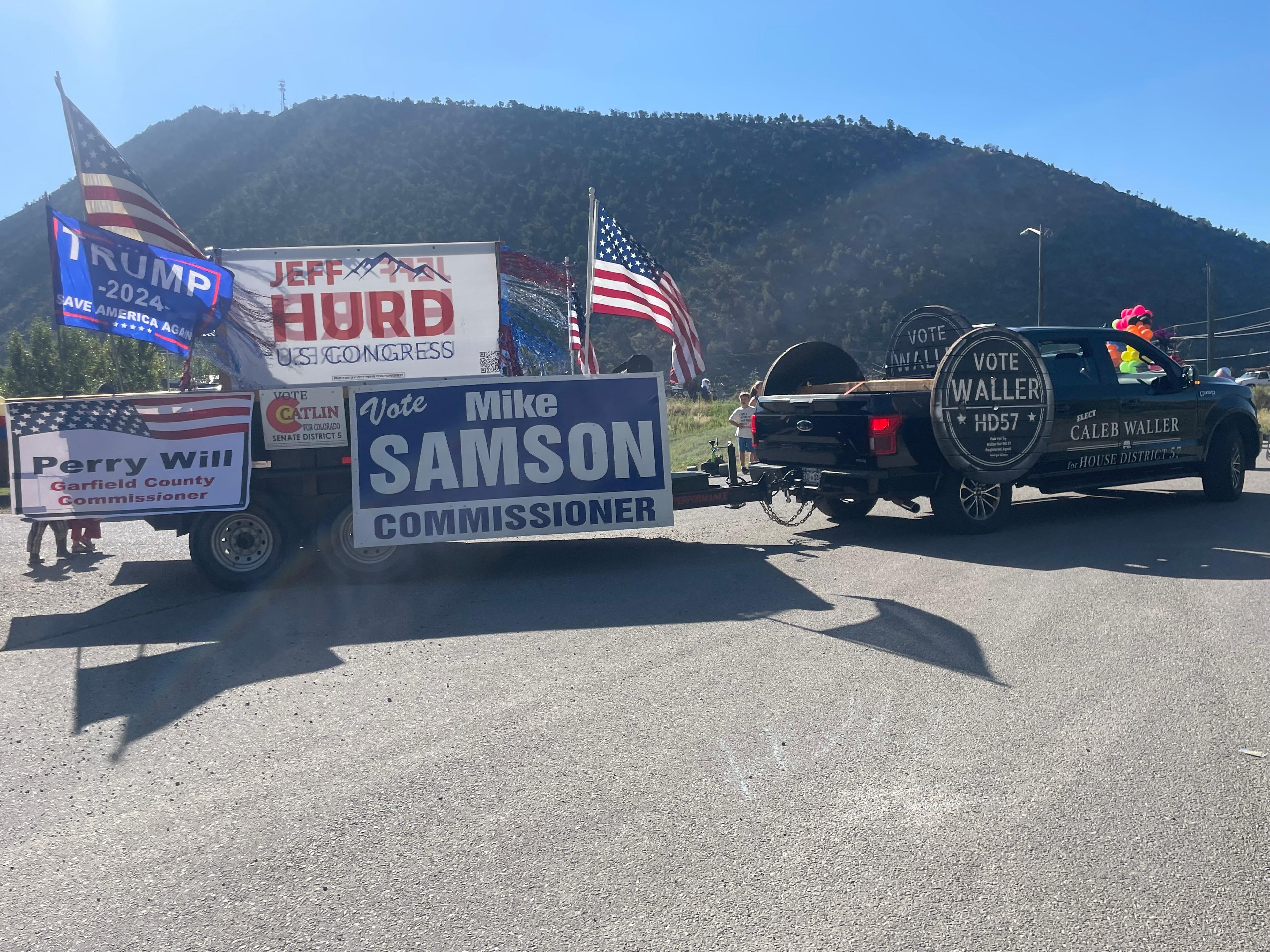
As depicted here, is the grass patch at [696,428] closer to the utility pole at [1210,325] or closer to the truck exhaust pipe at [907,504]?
the truck exhaust pipe at [907,504]

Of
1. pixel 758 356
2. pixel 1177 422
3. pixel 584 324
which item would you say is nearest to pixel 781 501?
pixel 584 324

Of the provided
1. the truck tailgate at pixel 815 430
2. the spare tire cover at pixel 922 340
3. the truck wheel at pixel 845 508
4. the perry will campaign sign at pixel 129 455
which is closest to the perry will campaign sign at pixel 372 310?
the perry will campaign sign at pixel 129 455

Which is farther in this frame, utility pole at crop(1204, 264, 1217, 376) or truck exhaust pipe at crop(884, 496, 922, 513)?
utility pole at crop(1204, 264, 1217, 376)

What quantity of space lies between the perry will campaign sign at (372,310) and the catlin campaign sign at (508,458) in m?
1.08

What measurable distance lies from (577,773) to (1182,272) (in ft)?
186

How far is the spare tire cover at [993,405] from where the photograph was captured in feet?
30.7

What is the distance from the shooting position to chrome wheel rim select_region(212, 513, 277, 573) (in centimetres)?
845

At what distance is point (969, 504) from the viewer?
10070 millimetres

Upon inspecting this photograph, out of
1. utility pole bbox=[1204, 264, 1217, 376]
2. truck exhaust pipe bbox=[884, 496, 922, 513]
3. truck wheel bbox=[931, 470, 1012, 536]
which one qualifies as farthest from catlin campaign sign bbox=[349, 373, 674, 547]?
utility pole bbox=[1204, 264, 1217, 376]

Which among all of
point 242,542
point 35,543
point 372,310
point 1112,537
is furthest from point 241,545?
point 1112,537

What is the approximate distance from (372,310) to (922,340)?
20.8 ft

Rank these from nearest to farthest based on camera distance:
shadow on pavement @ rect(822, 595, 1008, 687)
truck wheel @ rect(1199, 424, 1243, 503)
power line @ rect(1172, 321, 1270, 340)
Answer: shadow on pavement @ rect(822, 595, 1008, 687) → truck wheel @ rect(1199, 424, 1243, 503) → power line @ rect(1172, 321, 1270, 340)

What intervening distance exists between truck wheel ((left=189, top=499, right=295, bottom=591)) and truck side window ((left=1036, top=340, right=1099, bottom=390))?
25.5 ft

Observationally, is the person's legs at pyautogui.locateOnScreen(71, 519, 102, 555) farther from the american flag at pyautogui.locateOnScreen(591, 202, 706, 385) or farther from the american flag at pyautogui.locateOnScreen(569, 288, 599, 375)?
the american flag at pyautogui.locateOnScreen(591, 202, 706, 385)
